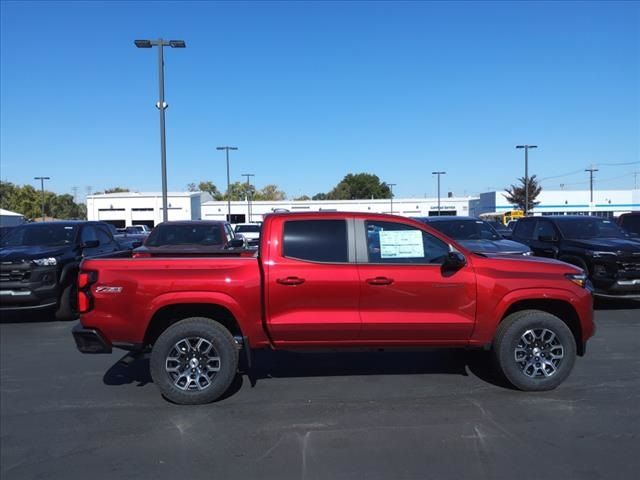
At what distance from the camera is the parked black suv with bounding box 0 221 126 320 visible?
9258 mm

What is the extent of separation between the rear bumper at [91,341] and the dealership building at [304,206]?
58112 mm

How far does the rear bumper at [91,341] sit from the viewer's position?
5.23 m

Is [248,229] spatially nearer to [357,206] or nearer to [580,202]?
[357,206]

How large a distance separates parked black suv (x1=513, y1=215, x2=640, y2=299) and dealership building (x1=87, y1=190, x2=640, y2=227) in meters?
51.4

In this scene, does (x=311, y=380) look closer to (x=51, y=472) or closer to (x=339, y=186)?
(x=51, y=472)

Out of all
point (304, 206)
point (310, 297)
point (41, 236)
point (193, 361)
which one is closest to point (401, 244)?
point (310, 297)

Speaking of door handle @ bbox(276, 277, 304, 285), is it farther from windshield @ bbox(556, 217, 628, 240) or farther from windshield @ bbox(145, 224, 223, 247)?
windshield @ bbox(556, 217, 628, 240)

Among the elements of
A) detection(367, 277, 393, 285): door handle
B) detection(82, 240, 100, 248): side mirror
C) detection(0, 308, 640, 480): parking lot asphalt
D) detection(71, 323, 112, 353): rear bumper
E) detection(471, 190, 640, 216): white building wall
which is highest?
detection(471, 190, 640, 216): white building wall

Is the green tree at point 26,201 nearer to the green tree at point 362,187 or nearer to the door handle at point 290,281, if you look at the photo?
the green tree at point 362,187

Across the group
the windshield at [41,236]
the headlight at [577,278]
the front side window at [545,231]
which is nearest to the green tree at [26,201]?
the windshield at [41,236]

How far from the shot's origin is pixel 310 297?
206 inches

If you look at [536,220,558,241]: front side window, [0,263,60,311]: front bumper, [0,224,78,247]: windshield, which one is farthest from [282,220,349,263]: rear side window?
[536,220,558,241]: front side window

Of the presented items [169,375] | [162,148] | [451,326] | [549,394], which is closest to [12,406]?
[169,375]

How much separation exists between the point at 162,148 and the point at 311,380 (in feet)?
51.8
